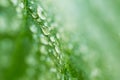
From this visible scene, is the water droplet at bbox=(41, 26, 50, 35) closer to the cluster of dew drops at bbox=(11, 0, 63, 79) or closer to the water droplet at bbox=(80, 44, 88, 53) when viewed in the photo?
the cluster of dew drops at bbox=(11, 0, 63, 79)

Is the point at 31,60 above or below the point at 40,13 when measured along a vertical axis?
below

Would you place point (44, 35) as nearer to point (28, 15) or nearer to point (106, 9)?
point (28, 15)

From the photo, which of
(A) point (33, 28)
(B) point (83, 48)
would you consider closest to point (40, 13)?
(A) point (33, 28)

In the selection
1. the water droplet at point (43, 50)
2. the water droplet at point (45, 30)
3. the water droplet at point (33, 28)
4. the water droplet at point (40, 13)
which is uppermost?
the water droplet at point (40, 13)

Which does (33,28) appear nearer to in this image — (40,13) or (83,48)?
(40,13)

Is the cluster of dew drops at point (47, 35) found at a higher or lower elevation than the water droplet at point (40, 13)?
lower

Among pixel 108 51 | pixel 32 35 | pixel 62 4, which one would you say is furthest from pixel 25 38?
pixel 108 51

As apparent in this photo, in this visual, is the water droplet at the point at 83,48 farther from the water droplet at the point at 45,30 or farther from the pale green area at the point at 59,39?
the water droplet at the point at 45,30

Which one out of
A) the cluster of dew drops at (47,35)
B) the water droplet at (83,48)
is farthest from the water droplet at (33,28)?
the water droplet at (83,48)
